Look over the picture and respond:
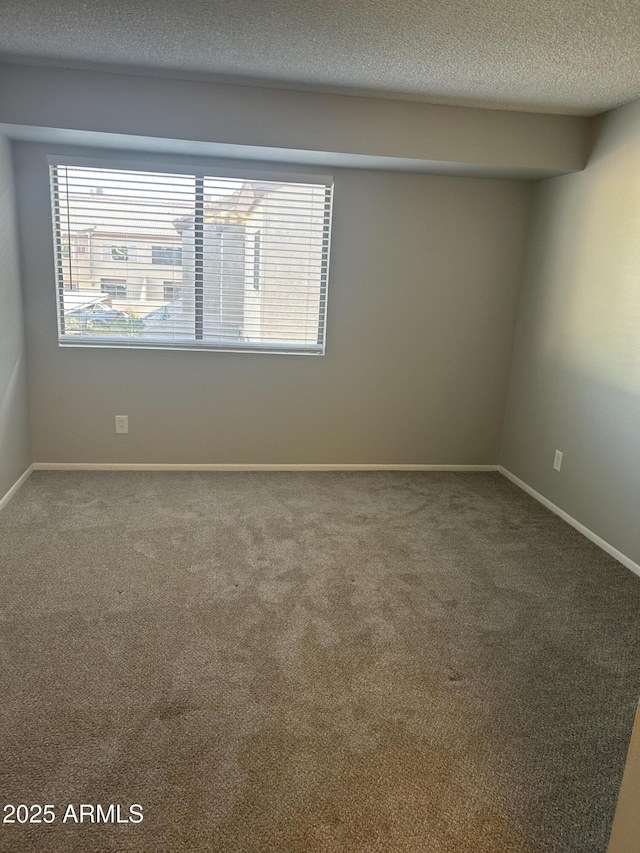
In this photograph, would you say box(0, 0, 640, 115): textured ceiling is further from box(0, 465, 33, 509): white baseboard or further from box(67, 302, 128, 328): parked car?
box(0, 465, 33, 509): white baseboard

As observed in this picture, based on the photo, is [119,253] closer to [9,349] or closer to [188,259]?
[188,259]

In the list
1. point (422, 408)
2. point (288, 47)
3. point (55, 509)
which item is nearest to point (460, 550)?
point (422, 408)

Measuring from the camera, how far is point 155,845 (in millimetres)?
1446

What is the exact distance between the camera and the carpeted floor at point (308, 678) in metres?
1.56

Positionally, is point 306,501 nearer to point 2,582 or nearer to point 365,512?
point 365,512

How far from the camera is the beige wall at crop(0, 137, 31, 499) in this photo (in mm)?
3340

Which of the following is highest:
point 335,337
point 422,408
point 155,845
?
point 335,337

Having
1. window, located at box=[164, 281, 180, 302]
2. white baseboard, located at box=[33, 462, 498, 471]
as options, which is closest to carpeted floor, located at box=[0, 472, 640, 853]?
white baseboard, located at box=[33, 462, 498, 471]

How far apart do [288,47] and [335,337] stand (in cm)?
186

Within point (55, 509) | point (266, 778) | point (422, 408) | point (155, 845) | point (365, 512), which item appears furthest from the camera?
point (422, 408)

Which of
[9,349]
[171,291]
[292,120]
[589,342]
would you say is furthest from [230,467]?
[589,342]

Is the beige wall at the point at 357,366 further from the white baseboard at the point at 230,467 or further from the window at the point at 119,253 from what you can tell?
the window at the point at 119,253

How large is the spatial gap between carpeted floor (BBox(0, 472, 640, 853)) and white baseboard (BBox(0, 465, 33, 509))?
0.10m

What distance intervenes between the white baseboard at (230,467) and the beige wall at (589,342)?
1.89 ft
